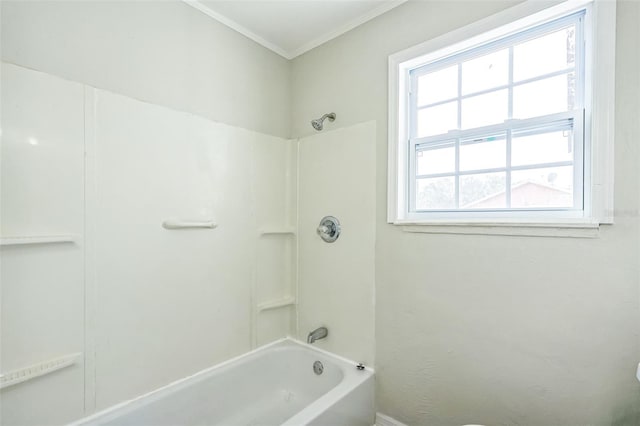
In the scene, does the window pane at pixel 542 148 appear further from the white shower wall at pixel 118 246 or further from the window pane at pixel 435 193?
the white shower wall at pixel 118 246

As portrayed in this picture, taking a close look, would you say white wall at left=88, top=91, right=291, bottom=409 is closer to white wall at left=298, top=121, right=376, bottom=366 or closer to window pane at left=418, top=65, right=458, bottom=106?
white wall at left=298, top=121, right=376, bottom=366

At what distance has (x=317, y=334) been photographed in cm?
193

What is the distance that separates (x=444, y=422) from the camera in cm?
151

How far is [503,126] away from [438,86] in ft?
1.41

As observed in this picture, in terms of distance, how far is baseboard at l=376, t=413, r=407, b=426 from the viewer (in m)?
1.67

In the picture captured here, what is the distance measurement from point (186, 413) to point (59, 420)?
1.73 feet

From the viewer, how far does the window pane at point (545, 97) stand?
4.19 feet

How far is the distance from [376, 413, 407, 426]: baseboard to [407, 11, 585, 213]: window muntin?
1165 millimetres

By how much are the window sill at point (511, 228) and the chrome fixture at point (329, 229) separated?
1.37 ft

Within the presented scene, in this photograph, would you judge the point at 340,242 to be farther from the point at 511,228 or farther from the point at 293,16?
the point at 293,16

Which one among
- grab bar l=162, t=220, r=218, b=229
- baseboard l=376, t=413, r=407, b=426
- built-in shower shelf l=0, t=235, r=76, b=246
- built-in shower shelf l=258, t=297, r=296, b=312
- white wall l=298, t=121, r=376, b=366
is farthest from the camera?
built-in shower shelf l=258, t=297, r=296, b=312

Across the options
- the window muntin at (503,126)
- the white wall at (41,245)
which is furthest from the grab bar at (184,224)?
the window muntin at (503,126)

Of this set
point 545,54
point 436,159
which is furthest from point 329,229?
point 545,54

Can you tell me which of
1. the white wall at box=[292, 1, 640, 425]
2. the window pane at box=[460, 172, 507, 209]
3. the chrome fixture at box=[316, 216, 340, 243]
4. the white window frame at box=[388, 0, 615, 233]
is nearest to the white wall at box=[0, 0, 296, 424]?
the chrome fixture at box=[316, 216, 340, 243]
